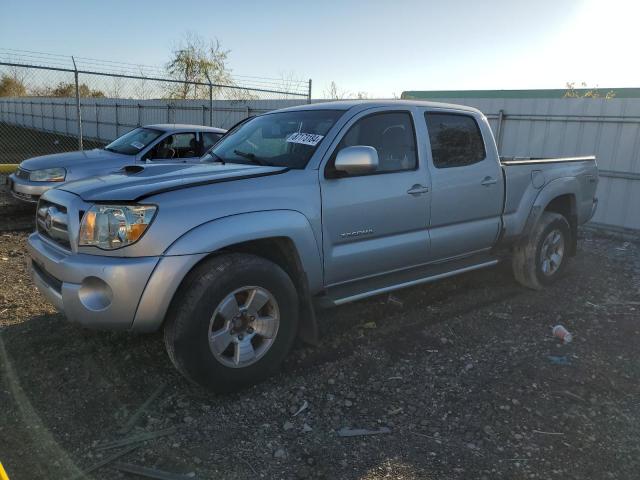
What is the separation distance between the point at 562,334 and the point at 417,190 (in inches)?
69.6

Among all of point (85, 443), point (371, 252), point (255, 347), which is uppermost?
point (371, 252)

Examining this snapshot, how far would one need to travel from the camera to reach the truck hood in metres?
3.06

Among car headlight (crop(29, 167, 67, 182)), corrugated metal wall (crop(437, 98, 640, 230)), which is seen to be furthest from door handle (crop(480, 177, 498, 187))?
car headlight (crop(29, 167, 67, 182))

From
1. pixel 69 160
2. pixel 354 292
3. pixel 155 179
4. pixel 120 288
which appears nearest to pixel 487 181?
pixel 354 292

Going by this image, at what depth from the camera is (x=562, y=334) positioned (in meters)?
4.37

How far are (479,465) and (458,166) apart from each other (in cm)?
263

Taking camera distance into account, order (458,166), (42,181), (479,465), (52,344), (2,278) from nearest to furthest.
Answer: (479,465) < (52,344) < (458,166) < (2,278) < (42,181)

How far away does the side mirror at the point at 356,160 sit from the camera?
352cm

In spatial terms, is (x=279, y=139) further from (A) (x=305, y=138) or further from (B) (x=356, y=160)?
(B) (x=356, y=160)

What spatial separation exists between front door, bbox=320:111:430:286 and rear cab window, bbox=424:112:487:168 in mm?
264

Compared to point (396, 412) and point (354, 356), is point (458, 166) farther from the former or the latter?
point (396, 412)

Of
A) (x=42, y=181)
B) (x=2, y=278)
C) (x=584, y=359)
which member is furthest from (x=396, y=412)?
(x=42, y=181)

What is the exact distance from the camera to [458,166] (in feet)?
14.9

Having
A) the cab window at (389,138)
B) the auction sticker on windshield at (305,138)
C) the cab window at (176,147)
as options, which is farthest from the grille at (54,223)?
the cab window at (176,147)
